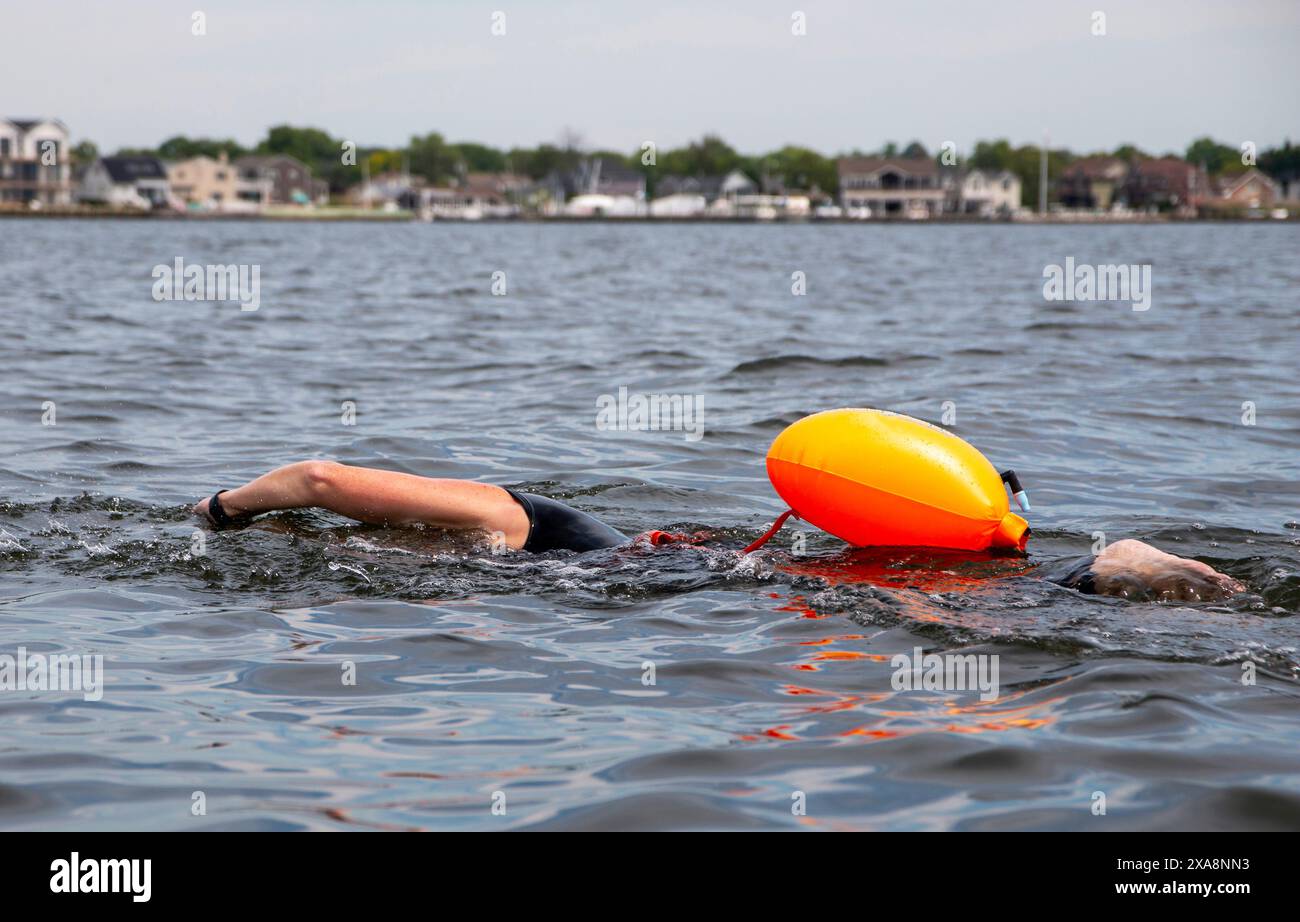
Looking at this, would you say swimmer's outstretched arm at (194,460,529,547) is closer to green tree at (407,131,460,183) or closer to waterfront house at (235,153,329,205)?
waterfront house at (235,153,329,205)

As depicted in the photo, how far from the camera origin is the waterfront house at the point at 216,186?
14162 cm

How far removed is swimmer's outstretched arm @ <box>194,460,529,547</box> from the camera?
6711 millimetres

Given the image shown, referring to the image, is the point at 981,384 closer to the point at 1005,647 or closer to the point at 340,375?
the point at 340,375

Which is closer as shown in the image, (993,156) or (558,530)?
(558,530)

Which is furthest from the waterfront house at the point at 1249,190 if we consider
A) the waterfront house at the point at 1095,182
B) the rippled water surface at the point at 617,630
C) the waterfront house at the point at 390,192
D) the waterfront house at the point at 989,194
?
the rippled water surface at the point at 617,630

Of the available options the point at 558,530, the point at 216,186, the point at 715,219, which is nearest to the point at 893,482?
the point at 558,530

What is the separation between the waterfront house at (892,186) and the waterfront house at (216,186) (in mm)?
60392

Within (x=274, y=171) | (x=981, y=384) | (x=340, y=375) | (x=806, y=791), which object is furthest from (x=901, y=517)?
(x=274, y=171)

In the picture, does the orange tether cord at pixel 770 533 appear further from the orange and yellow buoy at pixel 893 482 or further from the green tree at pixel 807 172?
the green tree at pixel 807 172

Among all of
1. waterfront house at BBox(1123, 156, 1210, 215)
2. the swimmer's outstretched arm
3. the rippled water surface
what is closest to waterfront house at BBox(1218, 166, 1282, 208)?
waterfront house at BBox(1123, 156, 1210, 215)

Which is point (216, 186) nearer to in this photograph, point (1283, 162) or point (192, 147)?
point (192, 147)

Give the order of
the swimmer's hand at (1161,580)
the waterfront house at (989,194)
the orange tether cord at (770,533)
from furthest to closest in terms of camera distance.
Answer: the waterfront house at (989,194)
the orange tether cord at (770,533)
the swimmer's hand at (1161,580)

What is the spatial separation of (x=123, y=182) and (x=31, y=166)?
8.69 m

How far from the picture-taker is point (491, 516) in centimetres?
695
